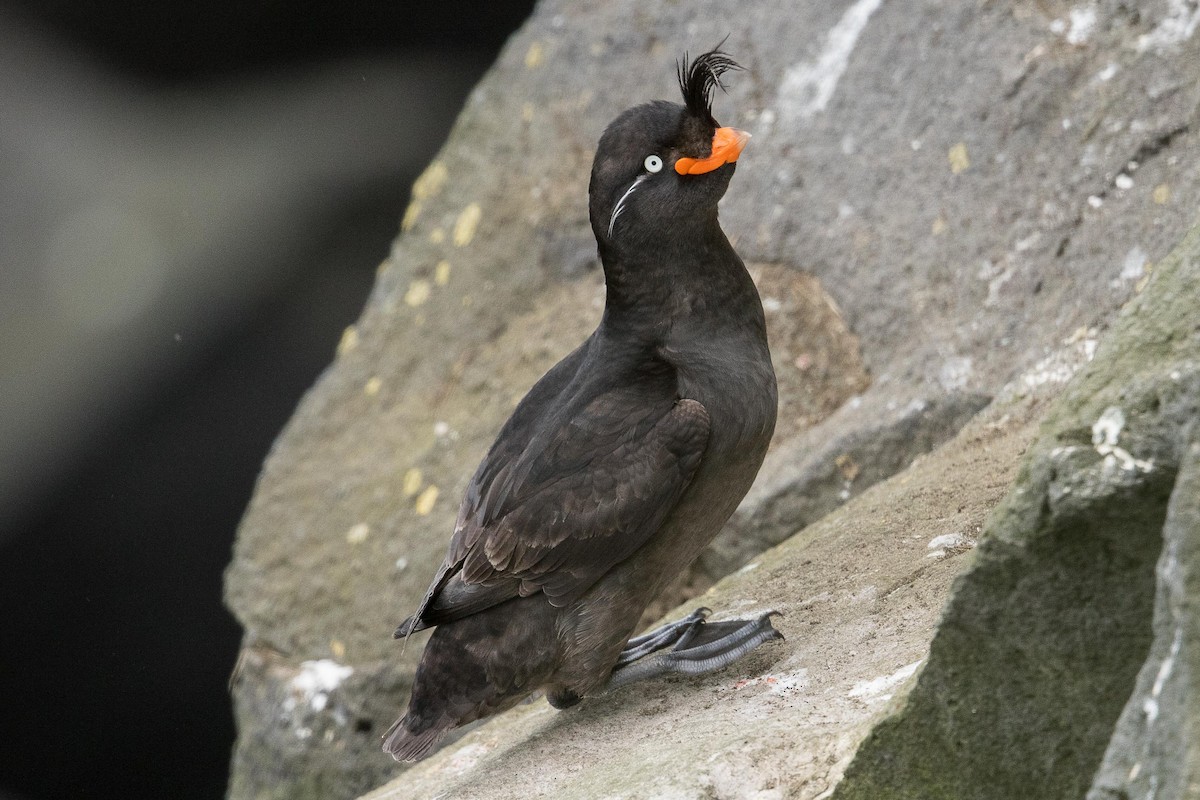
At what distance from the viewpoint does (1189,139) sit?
4.10 meters

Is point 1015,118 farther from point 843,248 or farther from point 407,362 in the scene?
point 407,362

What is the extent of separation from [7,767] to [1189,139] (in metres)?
6.43

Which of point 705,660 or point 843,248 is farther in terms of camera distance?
point 843,248

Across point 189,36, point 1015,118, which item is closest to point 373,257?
point 189,36

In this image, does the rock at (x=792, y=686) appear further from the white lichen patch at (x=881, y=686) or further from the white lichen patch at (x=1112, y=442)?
the white lichen patch at (x=1112, y=442)

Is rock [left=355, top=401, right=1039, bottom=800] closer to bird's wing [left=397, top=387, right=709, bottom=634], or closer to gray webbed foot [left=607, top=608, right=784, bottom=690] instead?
gray webbed foot [left=607, top=608, right=784, bottom=690]

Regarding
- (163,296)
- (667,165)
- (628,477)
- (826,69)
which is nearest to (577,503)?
(628,477)

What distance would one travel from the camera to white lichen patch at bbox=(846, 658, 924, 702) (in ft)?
9.15

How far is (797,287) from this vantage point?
16.3 ft

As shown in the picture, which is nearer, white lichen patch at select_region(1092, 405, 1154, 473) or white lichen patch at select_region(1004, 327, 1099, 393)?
white lichen patch at select_region(1092, 405, 1154, 473)

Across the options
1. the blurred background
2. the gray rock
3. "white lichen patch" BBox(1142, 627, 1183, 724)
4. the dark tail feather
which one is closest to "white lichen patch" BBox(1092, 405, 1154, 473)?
the gray rock

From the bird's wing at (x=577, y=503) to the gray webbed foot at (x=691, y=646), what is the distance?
310 millimetres

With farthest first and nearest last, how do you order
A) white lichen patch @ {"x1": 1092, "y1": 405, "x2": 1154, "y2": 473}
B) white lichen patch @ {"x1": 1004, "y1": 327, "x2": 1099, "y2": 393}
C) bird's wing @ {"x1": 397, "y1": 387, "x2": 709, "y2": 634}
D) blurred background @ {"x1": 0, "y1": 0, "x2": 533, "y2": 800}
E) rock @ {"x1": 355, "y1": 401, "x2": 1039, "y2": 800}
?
1. blurred background @ {"x1": 0, "y1": 0, "x2": 533, "y2": 800}
2. white lichen patch @ {"x1": 1004, "y1": 327, "x2": 1099, "y2": 393}
3. bird's wing @ {"x1": 397, "y1": 387, "x2": 709, "y2": 634}
4. rock @ {"x1": 355, "y1": 401, "x2": 1039, "y2": 800}
5. white lichen patch @ {"x1": 1092, "y1": 405, "x2": 1154, "y2": 473}

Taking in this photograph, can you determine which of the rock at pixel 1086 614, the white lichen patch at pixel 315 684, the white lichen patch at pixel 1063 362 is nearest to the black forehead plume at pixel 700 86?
the white lichen patch at pixel 1063 362
